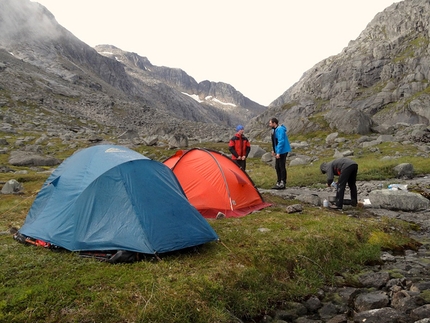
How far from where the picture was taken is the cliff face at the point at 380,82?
63.7m

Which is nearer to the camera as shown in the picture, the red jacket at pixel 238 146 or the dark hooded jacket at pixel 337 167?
the dark hooded jacket at pixel 337 167

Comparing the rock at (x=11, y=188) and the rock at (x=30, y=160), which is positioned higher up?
the rock at (x=30, y=160)

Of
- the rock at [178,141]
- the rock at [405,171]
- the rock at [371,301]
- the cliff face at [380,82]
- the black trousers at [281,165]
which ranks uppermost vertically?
the cliff face at [380,82]

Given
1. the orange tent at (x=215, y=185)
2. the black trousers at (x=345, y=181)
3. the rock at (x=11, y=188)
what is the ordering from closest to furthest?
the orange tent at (x=215, y=185) < the black trousers at (x=345, y=181) < the rock at (x=11, y=188)

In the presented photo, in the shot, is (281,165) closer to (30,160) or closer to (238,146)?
(238,146)

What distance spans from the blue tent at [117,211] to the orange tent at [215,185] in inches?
127

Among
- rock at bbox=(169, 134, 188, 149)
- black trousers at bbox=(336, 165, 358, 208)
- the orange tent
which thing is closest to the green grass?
the orange tent

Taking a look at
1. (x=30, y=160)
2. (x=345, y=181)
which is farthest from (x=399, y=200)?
Answer: (x=30, y=160)

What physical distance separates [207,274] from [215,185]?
6.08m

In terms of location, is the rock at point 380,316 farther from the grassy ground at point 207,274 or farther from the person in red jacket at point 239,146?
the person in red jacket at point 239,146

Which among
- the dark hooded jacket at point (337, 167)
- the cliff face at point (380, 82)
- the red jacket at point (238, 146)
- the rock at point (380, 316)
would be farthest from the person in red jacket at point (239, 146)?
the cliff face at point (380, 82)

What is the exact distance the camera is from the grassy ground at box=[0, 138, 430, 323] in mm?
5617

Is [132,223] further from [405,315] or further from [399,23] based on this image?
[399,23]

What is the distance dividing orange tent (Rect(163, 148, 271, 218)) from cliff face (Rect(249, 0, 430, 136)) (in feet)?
129
